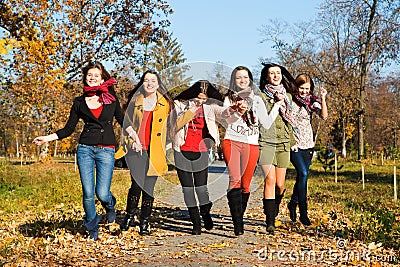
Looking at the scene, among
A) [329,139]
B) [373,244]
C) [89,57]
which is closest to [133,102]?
[373,244]

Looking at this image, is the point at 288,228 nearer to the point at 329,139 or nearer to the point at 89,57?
the point at 89,57

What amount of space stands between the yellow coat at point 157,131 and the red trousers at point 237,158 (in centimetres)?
86

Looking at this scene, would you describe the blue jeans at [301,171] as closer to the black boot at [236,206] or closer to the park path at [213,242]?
the park path at [213,242]

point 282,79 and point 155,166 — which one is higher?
point 282,79

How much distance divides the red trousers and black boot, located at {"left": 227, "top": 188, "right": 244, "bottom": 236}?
81 millimetres

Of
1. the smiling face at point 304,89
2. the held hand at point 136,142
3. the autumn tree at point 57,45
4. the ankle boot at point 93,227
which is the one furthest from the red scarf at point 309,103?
the autumn tree at point 57,45

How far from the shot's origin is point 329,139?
49531 mm

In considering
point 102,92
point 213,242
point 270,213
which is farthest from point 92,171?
point 270,213

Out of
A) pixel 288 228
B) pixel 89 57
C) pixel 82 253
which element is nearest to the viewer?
pixel 82 253

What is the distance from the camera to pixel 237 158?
301 inches

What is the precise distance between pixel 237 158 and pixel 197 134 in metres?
0.67

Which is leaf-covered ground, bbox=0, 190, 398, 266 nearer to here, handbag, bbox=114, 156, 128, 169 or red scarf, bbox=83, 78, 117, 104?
handbag, bbox=114, 156, 128, 169

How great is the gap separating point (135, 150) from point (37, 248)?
73.5 inches

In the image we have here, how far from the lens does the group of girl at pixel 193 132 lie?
7391mm
